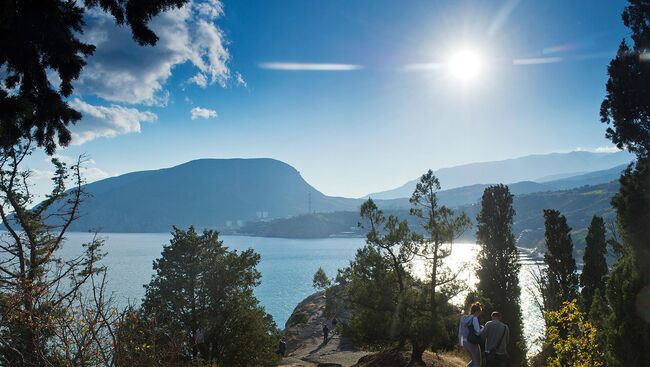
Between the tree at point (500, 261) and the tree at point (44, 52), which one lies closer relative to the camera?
the tree at point (44, 52)

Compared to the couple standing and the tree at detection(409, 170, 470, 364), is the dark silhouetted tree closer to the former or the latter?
the couple standing

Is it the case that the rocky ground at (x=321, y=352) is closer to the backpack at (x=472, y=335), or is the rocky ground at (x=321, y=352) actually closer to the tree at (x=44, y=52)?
the backpack at (x=472, y=335)

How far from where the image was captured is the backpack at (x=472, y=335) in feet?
32.5

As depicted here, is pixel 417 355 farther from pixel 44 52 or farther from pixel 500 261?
pixel 44 52

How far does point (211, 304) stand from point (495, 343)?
2060cm

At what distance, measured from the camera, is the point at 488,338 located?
9914 mm

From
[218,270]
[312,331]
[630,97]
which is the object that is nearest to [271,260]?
[312,331]

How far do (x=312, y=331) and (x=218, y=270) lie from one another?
28.5 meters

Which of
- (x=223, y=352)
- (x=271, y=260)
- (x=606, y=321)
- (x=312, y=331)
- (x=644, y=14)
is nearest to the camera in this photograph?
(x=606, y=321)

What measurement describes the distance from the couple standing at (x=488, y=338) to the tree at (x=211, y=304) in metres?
18.5

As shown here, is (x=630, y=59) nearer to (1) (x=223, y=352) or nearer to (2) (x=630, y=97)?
(2) (x=630, y=97)

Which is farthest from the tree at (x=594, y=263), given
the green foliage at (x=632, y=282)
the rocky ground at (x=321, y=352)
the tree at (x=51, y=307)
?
the tree at (x=51, y=307)

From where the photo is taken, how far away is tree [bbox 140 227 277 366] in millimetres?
25094

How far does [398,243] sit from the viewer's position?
19.8 meters
